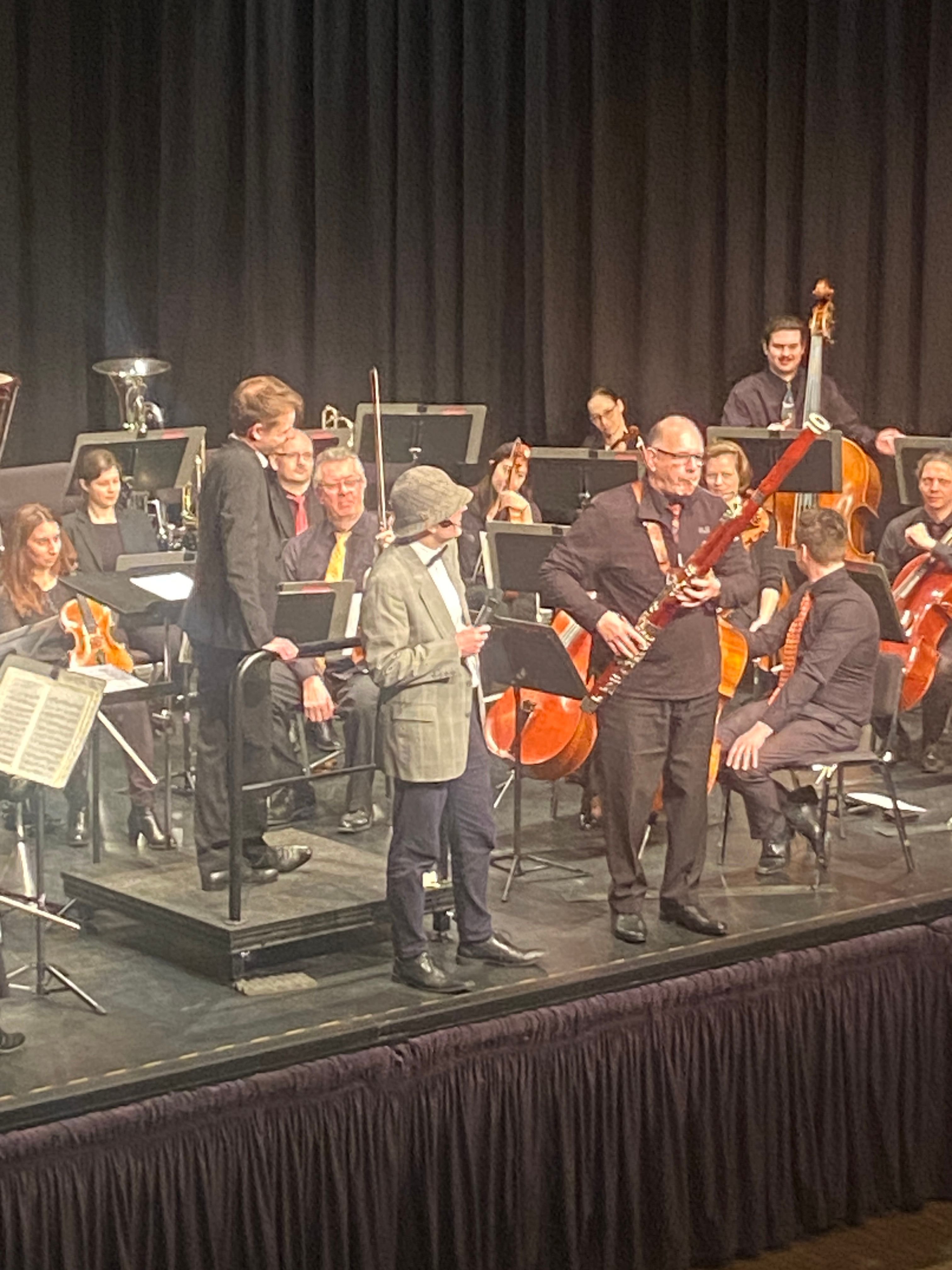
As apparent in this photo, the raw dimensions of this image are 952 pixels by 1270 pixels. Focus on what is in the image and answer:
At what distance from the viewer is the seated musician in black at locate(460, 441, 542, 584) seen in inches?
319

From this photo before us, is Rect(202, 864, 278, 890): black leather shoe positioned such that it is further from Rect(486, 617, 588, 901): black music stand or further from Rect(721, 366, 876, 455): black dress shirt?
Rect(721, 366, 876, 455): black dress shirt

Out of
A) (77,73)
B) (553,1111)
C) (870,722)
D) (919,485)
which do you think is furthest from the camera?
(77,73)

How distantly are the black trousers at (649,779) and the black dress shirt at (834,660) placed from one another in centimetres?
62

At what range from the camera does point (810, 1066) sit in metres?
5.75

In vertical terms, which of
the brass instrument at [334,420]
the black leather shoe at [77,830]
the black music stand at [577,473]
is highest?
the brass instrument at [334,420]

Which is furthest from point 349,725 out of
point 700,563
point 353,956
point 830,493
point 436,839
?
point 830,493

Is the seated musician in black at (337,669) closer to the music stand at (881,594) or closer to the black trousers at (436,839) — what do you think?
the black trousers at (436,839)

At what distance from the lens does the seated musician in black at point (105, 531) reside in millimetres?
7309

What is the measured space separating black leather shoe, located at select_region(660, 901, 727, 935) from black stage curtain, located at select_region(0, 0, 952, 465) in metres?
4.01

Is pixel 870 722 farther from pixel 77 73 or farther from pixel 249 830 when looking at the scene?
pixel 77 73

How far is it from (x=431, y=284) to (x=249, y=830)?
5.02 m

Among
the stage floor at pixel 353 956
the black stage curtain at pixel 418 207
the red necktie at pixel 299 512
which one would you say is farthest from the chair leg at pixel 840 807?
the black stage curtain at pixel 418 207

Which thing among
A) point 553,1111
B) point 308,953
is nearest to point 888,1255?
point 553,1111

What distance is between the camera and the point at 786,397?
27.7 feet
